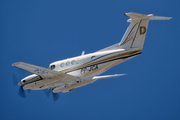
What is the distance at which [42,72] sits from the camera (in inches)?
1158

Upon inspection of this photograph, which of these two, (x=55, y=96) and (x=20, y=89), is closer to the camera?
(x=20, y=89)

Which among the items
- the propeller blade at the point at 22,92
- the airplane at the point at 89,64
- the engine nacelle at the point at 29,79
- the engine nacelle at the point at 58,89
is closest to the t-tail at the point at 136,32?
the airplane at the point at 89,64

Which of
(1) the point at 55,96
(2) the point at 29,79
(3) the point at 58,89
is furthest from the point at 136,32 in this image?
(1) the point at 55,96

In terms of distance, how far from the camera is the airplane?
94.7ft

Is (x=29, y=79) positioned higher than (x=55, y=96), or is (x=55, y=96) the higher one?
(x=29, y=79)

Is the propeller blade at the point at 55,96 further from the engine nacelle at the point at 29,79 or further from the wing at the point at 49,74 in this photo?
the wing at the point at 49,74

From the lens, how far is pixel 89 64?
30766 millimetres

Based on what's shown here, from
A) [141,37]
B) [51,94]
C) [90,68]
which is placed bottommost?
[51,94]

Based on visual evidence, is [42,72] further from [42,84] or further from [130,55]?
[130,55]

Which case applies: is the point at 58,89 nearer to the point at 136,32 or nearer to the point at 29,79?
the point at 29,79

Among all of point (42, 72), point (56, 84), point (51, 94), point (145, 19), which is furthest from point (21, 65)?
point (145, 19)

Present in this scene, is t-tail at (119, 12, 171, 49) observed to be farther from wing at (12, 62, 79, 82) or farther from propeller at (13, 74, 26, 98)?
propeller at (13, 74, 26, 98)

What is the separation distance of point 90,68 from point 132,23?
21.0 feet

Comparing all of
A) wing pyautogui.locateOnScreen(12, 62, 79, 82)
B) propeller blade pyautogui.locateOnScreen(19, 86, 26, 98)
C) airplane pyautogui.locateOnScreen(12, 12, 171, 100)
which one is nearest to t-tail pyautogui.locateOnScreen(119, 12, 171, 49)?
airplane pyautogui.locateOnScreen(12, 12, 171, 100)
